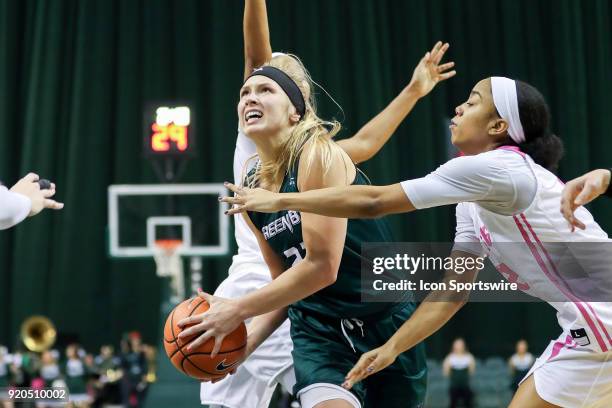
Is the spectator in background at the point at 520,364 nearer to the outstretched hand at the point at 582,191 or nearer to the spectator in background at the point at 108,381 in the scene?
the spectator in background at the point at 108,381

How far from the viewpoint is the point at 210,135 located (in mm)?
14500

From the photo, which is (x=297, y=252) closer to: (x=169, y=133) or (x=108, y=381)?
(x=169, y=133)

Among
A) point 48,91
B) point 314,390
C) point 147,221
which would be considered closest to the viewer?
point 314,390

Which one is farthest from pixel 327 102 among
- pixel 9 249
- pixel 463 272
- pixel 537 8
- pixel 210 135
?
pixel 463 272

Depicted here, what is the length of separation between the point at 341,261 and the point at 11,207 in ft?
3.98

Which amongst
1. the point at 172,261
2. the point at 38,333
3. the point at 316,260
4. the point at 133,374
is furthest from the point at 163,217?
the point at 316,260

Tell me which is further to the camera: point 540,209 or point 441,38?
point 441,38

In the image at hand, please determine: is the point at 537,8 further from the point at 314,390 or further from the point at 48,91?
the point at 314,390

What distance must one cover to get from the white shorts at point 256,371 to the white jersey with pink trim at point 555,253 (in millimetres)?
1239

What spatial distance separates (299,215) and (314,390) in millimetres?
627

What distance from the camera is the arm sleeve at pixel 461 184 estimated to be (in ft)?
9.82

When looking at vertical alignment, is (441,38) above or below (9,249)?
above

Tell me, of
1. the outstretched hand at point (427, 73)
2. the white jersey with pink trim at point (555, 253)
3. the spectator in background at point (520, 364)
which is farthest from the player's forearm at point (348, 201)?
the spectator in background at point (520, 364)

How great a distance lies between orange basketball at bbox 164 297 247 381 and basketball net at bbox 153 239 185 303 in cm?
829
